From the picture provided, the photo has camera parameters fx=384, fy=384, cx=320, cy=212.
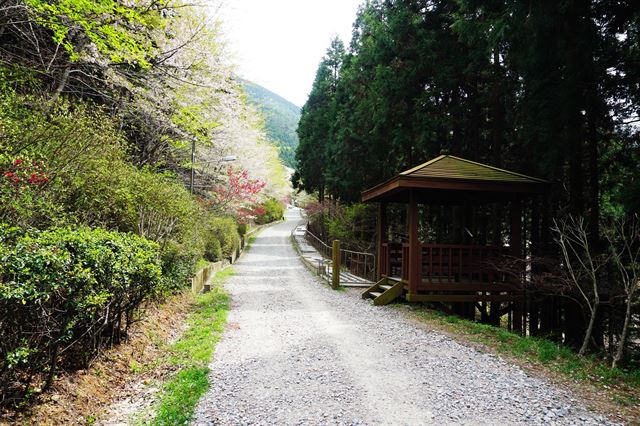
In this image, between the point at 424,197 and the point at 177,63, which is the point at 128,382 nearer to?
the point at 177,63

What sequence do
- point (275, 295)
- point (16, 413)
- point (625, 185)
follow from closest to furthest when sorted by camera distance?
1. point (16, 413)
2. point (625, 185)
3. point (275, 295)

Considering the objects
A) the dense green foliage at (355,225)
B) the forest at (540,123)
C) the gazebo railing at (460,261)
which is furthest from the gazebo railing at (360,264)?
the gazebo railing at (460,261)

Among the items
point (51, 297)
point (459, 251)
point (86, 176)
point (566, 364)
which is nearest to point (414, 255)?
point (459, 251)

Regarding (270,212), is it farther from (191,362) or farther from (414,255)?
(191,362)

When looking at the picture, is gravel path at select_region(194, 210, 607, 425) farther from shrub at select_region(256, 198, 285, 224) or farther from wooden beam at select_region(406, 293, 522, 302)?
shrub at select_region(256, 198, 285, 224)

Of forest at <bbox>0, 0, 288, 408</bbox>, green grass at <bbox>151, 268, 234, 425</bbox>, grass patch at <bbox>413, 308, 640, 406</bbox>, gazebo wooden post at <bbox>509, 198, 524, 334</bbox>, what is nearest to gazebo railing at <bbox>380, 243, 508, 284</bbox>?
gazebo wooden post at <bbox>509, 198, 524, 334</bbox>

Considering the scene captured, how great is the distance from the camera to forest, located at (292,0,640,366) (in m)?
6.25

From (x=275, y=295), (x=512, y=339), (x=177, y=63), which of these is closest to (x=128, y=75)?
(x=177, y=63)

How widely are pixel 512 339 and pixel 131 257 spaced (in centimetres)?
564

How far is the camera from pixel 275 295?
10359mm

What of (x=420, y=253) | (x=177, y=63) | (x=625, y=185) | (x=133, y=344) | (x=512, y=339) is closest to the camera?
(x=133, y=344)

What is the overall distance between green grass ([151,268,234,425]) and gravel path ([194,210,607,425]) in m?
0.14

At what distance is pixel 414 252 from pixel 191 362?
5.10 m

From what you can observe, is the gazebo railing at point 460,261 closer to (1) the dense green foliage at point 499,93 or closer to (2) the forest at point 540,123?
(2) the forest at point 540,123
